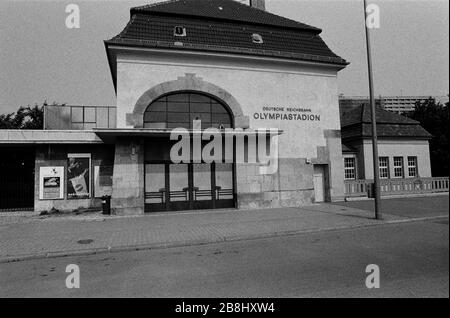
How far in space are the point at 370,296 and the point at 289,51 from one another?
1464 centimetres

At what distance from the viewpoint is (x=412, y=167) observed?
22.6 meters

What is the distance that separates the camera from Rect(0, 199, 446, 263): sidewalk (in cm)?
760

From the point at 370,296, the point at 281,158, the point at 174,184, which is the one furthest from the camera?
the point at 281,158

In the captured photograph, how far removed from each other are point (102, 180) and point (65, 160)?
2.16m

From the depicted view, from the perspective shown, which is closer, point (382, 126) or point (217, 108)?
point (217, 108)

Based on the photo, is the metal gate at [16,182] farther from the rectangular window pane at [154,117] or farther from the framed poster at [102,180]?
the rectangular window pane at [154,117]

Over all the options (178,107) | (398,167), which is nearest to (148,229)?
(178,107)

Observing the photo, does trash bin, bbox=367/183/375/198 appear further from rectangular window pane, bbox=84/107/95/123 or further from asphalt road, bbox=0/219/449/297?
rectangular window pane, bbox=84/107/95/123

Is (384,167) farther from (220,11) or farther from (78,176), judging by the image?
(78,176)

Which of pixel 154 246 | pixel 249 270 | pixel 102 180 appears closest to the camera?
pixel 249 270

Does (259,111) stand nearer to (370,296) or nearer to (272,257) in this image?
(272,257)

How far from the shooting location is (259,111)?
1544 centimetres
